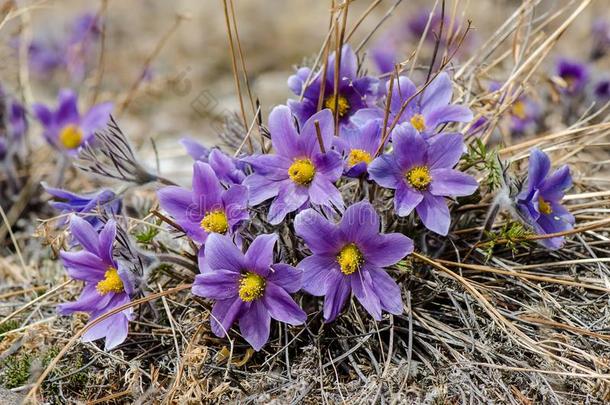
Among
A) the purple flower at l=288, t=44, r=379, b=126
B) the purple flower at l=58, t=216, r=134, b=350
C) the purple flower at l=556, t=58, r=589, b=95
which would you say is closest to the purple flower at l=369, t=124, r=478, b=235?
the purple flower at l=288, t=44, r=379, b=126

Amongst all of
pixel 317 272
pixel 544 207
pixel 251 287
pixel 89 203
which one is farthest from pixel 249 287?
pixel 544 207

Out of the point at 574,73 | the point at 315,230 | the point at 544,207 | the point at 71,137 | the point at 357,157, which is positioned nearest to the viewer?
the point at 315,230

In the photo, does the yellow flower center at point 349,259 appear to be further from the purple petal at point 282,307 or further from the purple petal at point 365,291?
the purple petal at point 282,307

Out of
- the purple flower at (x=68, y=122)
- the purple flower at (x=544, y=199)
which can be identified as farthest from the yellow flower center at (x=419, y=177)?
the purple flower at (x=68, y=122)

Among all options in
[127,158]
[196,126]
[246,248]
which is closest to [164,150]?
[196,126]

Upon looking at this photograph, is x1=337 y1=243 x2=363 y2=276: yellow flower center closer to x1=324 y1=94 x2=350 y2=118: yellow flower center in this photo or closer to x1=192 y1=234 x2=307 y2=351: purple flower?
x1=192 y1=234 x2=307 y2=351: purple flower

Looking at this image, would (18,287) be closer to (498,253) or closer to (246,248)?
(246,248)

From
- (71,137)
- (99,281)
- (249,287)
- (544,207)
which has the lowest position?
(71,137)

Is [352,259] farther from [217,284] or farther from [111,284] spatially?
[111,284]
